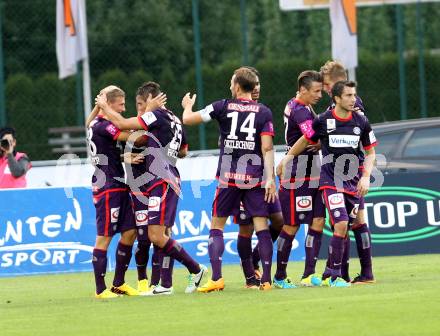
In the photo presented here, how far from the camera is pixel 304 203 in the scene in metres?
13.1

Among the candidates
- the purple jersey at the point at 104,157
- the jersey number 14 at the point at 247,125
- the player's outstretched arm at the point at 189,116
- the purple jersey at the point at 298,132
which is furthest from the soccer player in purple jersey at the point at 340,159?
the purple jersey at the point at 104,157

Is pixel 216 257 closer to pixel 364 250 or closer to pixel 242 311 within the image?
pixel 364 250

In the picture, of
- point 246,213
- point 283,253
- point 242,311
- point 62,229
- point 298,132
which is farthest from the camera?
point 62,229

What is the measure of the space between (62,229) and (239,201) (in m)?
4.90

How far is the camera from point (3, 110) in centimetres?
2634

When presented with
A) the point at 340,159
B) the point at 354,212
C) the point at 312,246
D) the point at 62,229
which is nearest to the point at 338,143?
the point at 340,159

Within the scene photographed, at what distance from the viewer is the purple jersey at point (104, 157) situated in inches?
500

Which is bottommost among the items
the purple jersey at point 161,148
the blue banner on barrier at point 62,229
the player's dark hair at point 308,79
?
the blue banner on barrier at point 62,229

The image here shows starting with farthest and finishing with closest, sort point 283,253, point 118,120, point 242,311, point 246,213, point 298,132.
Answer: point 283,253
point 298,132
point 246,213
point 118,120
point 242,311

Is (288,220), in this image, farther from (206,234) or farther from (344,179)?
(206,234)

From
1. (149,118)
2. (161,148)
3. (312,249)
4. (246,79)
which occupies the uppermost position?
(246,79)

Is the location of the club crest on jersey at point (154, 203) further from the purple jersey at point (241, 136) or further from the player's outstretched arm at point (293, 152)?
the player's outstretched arm at point (293, 152)

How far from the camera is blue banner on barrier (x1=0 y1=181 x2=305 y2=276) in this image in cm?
1698

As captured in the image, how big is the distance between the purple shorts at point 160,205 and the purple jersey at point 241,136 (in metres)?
0.60
